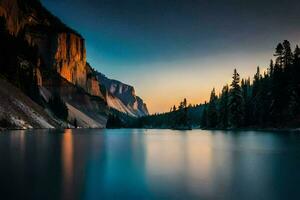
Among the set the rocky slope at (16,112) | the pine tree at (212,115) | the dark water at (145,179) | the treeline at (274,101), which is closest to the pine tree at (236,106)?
the treeline at (274,101)

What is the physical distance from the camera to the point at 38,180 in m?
19.5

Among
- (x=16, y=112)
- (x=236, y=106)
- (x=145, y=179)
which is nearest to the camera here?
(x=145, y=179)

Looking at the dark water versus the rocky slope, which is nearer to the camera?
the dark water

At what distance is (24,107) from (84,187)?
10127 cm

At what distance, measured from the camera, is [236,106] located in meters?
120

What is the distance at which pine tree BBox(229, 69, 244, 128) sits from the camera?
11950cm

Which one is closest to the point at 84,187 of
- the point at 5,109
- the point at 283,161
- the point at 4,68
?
the point at 283,161

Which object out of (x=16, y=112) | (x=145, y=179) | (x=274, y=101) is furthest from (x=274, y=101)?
Result: (x=145, y=179)

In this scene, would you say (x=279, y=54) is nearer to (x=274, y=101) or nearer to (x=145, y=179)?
(x=274, y=101)

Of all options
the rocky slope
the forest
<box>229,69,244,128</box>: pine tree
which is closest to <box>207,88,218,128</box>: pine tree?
the forest

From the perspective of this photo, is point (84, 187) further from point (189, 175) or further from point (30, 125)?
point (30, 125)

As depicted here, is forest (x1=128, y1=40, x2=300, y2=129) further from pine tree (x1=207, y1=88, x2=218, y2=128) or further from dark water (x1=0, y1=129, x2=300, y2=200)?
dark water (x1=0, y1=129, x2=300, y2=200)

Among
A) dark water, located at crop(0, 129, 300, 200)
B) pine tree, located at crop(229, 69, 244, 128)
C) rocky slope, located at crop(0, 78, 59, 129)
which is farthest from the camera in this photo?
pine tree, located at crop(229, 69, 244, 128)

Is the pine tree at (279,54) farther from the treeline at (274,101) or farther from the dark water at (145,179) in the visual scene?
the dark water at (145,179)
